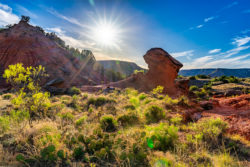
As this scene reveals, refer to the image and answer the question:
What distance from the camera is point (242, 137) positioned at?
3703 mm

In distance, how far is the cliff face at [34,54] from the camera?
28.2 metres

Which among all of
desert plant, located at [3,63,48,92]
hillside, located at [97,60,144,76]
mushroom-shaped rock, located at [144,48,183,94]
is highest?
hillside, located at [97,60,144,76]

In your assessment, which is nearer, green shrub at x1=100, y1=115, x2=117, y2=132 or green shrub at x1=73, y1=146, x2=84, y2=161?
green shrub at x1=73, y1=146, x2=84, y2=161

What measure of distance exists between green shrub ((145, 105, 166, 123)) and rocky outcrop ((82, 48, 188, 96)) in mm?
11285

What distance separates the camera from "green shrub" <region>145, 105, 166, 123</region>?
18.3ft

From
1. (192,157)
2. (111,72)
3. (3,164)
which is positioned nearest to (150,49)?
(192,157)

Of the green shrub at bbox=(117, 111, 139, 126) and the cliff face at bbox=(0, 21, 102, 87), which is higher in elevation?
the cliff face at bbox=(0, 21, 102, 87)

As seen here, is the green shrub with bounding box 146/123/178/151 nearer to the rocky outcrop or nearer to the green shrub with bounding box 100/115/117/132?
the green shrub with bounding box 100/115/117/132

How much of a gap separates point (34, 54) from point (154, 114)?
34.9 m

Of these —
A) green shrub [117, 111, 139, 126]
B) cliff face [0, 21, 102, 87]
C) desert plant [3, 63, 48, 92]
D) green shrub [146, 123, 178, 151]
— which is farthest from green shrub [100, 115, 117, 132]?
cliff face [0, 21, 102, 87]

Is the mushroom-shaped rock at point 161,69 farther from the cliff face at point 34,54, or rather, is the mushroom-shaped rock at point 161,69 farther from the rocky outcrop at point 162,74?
the cliff face at point 34,54

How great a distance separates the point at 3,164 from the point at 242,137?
5953 mm

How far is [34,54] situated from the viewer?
98.3 ft

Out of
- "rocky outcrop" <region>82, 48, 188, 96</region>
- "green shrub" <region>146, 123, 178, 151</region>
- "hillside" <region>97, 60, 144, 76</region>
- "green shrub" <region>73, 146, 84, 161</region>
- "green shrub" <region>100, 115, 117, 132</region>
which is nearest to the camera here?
"green shrub" <region>73, 146, 84, 161</region>
